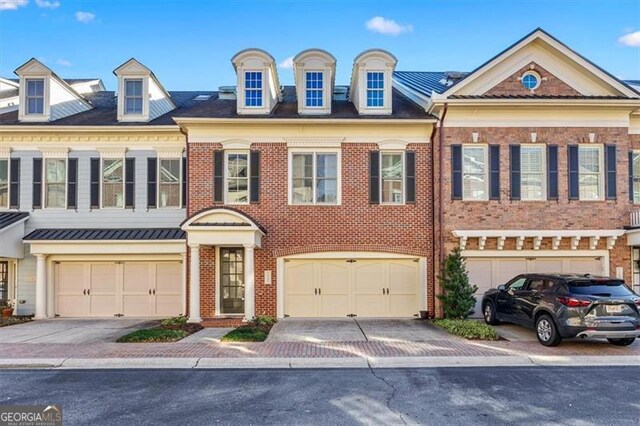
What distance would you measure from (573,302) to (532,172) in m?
5.84

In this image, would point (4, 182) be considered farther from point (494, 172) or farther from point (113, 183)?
point (494, 172)

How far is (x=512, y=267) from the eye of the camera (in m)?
14.1

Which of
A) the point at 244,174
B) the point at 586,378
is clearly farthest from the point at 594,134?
the point at 244,174

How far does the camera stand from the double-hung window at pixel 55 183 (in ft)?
50.2

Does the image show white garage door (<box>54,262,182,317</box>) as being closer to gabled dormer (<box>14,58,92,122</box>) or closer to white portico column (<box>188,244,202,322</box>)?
white portico column (<box>188,244,202,322</box>)

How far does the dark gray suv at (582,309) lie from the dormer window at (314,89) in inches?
350

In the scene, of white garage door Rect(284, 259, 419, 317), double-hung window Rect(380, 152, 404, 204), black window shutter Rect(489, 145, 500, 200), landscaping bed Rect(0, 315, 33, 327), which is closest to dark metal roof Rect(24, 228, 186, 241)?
landscaping bed Rect(0, 315, 33, 327)

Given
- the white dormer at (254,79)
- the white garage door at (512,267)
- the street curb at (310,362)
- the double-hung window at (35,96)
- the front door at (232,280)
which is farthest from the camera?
the double-hung window at (35,96)

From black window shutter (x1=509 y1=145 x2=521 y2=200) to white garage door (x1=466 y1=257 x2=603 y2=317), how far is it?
7.05 ft

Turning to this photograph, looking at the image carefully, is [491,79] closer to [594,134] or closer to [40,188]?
[594,134]

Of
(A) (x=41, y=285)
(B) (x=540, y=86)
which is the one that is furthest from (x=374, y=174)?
(A) (x=41, y=285)

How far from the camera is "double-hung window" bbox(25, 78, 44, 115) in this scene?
1564 cm

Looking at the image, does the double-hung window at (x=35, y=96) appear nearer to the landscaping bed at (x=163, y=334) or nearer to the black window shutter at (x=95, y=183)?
the black window shutter at (x=95, y=183)

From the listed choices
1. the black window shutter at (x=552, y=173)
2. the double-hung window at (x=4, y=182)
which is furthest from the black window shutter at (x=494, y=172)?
the double-hung window at (x=4, y=182)
